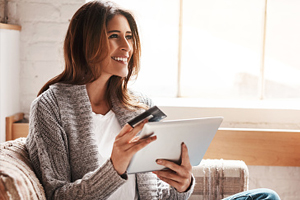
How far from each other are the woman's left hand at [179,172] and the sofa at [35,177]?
39cm

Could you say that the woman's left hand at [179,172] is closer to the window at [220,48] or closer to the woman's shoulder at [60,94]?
the woman's shoulder at [60,94]

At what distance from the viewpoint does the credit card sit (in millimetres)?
1162

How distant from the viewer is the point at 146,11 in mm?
2531

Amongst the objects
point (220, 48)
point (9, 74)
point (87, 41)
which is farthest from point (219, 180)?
point (9, 74)

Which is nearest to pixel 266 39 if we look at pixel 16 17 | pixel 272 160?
pixel 272 160

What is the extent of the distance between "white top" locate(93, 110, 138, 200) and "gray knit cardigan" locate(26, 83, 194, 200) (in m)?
0.03

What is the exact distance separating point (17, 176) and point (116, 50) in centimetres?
64

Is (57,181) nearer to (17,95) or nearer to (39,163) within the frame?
(39,163)

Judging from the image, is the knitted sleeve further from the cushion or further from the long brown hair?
the long brown hair

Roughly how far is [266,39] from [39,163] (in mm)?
1653

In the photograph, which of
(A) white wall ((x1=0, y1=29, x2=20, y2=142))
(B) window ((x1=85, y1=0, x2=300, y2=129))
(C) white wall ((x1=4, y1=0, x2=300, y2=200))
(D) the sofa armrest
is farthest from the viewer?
(B) window ((x1=85, y1=0, x2=300, y2=129))

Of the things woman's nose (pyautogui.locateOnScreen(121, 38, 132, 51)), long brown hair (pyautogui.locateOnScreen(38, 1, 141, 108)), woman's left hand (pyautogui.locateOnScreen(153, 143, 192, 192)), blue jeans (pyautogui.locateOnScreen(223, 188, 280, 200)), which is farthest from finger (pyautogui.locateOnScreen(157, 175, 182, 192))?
woman's nose (pyautogui.locateOnScreen(121, 38, 132, 51))

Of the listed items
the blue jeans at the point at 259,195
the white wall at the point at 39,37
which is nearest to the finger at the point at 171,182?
the blue jeans at the point at 259,195

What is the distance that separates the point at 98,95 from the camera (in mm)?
1681
